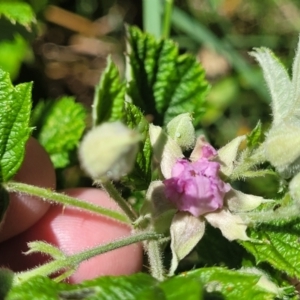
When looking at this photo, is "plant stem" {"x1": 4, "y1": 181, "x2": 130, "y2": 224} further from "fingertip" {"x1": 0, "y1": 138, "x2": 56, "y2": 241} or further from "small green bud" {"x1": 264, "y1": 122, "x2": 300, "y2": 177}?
"small green bud" {"x1": 264, "y1": 122, "x2": 300, "y2": 177}

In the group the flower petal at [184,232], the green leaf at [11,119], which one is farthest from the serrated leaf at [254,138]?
the green leaf at [11,119]

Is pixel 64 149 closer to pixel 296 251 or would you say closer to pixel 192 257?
pixel 192 257

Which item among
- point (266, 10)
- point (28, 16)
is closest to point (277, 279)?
point (28, 16)

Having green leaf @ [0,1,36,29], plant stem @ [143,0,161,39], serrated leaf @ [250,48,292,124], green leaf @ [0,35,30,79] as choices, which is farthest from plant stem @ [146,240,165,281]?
green leaf @ [0,35,30,79]

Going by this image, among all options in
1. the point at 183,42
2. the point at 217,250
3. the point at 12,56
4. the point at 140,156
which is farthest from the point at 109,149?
the point at 183,42

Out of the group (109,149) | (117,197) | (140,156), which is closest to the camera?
(109,149)

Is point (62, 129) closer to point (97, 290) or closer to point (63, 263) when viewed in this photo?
point (63, 263)

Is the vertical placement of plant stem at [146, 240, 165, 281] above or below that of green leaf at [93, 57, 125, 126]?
below
